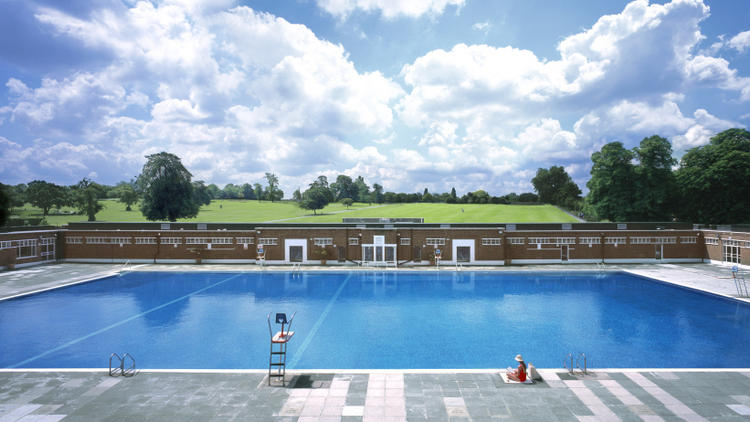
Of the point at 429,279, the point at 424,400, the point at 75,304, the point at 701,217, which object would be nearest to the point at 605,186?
the point at 701,217

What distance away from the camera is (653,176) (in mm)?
44625

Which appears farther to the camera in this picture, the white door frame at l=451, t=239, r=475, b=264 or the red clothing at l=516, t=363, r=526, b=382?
the white door frame at l=451, t=239, r=475, b=264

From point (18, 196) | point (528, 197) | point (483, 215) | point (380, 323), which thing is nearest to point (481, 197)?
point (528, 197)

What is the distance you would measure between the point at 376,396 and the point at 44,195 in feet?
362

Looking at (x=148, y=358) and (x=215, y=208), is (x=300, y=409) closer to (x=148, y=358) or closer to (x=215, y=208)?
(x=148, y=358)

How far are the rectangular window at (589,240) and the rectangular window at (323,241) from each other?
83.5ft

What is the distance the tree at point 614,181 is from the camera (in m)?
45.0

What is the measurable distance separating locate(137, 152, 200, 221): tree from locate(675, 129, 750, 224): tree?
6968cm

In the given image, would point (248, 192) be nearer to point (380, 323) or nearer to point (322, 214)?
point (322, 214)

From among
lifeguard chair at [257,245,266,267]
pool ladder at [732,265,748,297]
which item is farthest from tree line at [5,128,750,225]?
lifeguard chair at [257,245,266,267]

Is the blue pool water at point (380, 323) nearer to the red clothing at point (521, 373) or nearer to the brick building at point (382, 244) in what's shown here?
the red clothing at point (521, 373)

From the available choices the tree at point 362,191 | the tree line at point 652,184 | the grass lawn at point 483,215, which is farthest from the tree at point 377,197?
the tree line at point 652,184

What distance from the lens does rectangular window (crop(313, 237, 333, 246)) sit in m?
36.4

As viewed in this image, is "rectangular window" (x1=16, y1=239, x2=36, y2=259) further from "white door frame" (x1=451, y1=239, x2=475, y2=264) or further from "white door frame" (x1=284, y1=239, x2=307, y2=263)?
"white door frame" (x1=451, y1=239, x2=475, y2=264)
